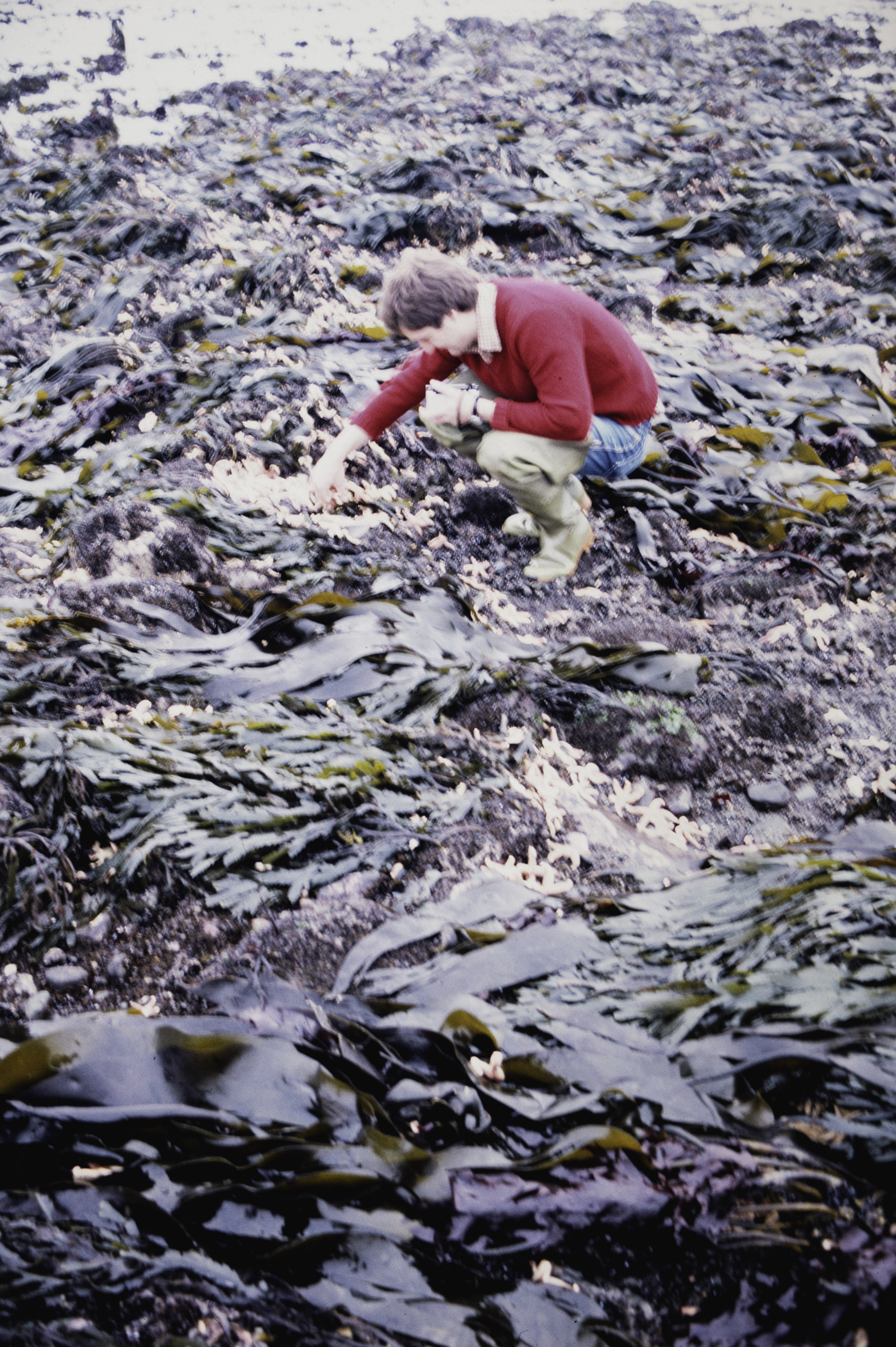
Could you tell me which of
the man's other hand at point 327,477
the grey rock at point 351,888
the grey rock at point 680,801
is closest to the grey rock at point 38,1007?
the grey rock at point 351,888

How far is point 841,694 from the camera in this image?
2.33 metres

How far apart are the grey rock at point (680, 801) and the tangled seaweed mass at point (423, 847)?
12mm

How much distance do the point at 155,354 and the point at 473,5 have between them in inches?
521

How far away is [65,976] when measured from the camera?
55.7 inches

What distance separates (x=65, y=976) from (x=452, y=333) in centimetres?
183

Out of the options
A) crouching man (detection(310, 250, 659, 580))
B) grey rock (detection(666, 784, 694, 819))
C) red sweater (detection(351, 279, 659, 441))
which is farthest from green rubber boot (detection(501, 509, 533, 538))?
grey rock (detection(666, 784, 694, 819))

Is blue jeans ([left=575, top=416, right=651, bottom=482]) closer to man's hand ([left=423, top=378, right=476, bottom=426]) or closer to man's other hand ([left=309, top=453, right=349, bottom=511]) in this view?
man's hand ([left=423, top=378, right=476, bottom=426])

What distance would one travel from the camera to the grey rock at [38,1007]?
4.44 ft

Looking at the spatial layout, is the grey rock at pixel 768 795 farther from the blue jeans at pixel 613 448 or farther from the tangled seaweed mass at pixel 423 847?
the blue jeans at pixel 613 448

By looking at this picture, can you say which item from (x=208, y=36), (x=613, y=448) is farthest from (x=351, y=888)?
(x=208, y=36)

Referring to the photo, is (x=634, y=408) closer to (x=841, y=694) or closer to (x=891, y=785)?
(x=841, y=694)

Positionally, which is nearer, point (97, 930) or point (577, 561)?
point (97, 930)

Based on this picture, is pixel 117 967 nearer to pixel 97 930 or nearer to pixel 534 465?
pixel 97 930

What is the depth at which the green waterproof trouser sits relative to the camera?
2441mm
